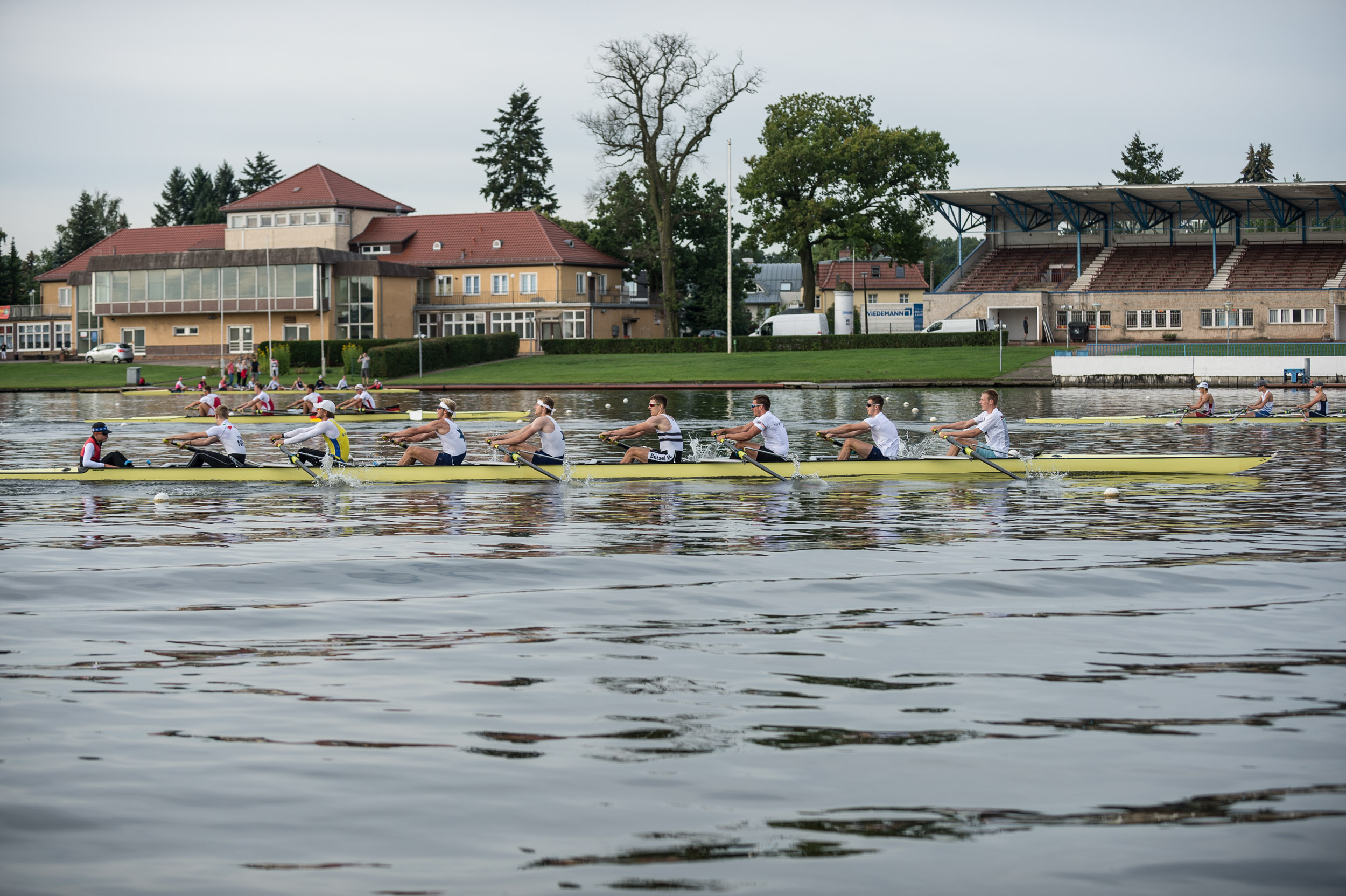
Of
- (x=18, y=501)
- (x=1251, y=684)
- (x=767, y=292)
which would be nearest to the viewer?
(x=1251, y=684)

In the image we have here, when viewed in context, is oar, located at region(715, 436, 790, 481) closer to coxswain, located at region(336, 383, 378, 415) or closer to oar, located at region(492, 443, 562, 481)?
oar, located at region(492, 443, 562, 481)

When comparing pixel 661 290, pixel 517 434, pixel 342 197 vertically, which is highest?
pixel 342 197

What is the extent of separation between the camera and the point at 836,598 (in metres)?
11.4

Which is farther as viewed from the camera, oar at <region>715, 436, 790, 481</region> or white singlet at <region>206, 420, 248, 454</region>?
white singlet at <region>206, 420, 248, 454</region>

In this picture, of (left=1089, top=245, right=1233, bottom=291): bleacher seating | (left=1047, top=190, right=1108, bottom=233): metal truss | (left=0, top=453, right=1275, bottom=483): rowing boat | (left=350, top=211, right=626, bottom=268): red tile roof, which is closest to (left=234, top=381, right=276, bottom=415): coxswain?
(left=0, top=453, right=1275, bottom=483): rowing boat

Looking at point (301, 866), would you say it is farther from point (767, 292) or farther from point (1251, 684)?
point (767, 292)

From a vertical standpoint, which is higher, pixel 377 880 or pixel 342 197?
pixel 342 197

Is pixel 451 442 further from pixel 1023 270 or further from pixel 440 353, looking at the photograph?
pixel 1023 270

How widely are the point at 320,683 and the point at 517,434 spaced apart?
11.7 metres

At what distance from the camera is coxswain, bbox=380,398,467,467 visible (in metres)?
20.3

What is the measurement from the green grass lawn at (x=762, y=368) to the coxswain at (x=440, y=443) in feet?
111

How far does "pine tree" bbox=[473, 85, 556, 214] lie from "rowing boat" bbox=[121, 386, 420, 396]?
41.9 meters

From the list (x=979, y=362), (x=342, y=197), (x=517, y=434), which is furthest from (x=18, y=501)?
(x=342, y=197)

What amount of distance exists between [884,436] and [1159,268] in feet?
189
